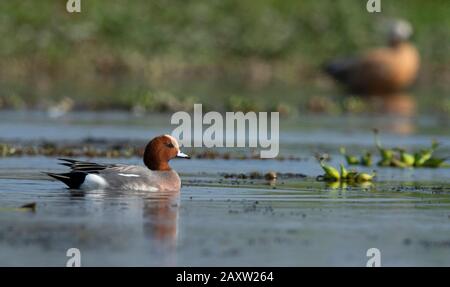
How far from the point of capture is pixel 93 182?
16109mm

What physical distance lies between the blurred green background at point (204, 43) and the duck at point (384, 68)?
1007 mm

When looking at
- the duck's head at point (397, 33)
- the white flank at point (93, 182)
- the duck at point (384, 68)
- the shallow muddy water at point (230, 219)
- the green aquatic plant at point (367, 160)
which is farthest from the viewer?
the duck's head at point (397, 33)

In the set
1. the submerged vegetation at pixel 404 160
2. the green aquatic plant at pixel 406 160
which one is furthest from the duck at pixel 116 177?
the green aquatic plant at pixel 406 160

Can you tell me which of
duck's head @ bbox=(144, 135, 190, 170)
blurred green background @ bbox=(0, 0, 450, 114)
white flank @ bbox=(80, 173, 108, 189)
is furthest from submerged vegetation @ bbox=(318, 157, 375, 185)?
blurred green background @ bbox=(0, 0, 450, 114)

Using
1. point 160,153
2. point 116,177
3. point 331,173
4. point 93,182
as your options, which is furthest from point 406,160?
point 93,182

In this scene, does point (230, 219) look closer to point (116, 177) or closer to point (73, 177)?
point (116, 177)

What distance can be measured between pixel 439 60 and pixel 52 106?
22.8 m

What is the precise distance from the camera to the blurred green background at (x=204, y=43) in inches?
1789

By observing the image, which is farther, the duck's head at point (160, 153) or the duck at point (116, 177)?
the duck's head at point (160, 153)

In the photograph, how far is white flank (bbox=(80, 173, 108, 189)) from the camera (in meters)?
16.1

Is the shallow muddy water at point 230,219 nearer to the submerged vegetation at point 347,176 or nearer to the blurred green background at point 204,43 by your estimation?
the submerged vegetation at point 347,176

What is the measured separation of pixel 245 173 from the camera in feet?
63.1

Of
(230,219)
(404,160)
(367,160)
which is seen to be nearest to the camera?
(230,219)

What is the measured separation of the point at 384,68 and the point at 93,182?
94.8 feet
